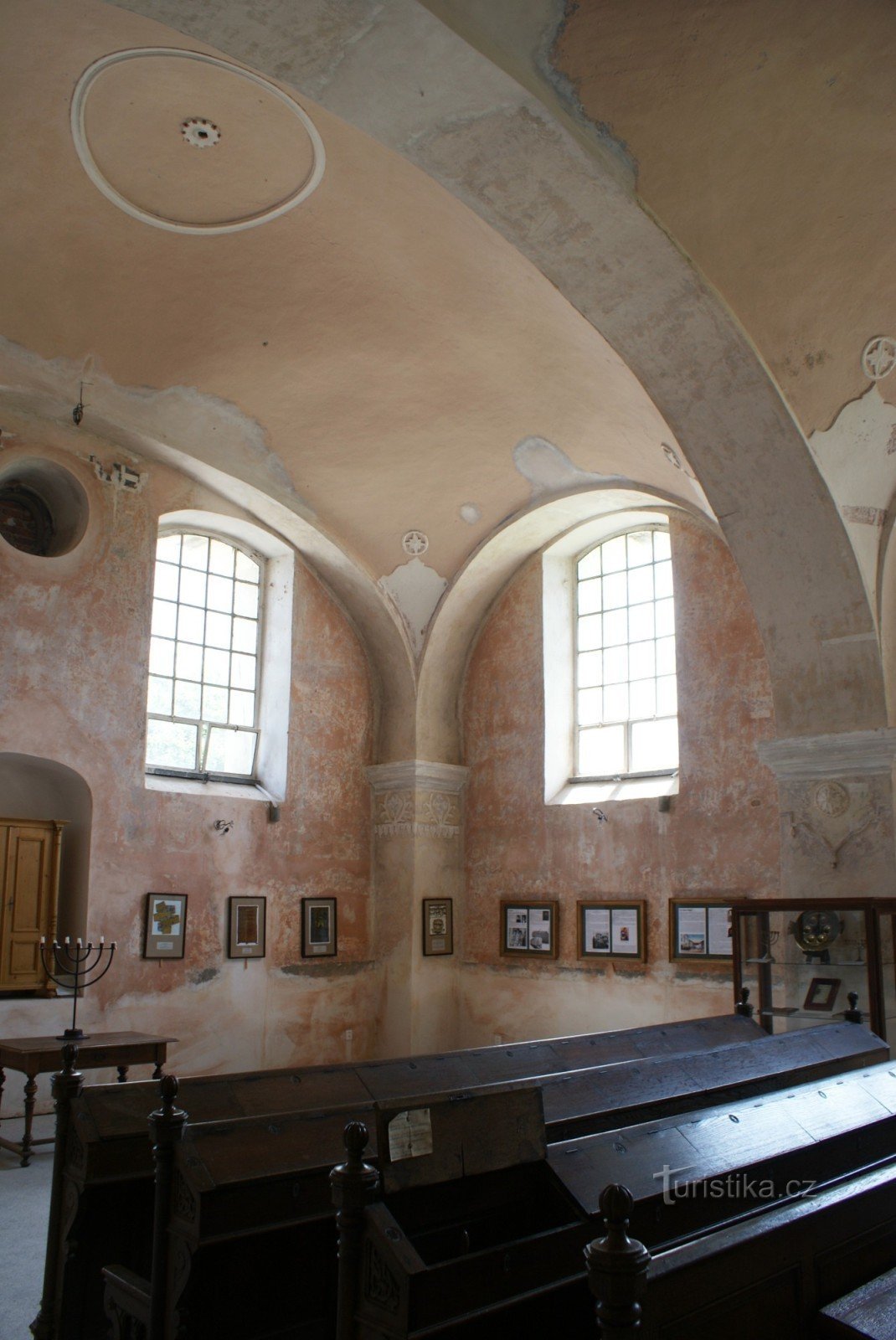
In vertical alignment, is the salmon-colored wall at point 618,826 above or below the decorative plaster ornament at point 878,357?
below

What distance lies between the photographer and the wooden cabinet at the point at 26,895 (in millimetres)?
8750

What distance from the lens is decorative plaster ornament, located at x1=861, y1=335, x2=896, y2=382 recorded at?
6340 millimetres

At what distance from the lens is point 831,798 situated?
7281 millimetres

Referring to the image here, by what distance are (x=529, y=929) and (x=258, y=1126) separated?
24.6 ft

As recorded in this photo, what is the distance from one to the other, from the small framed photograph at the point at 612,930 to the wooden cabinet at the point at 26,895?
502cm

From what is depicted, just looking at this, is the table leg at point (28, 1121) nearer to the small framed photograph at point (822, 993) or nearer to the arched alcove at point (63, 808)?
the arched alcove at point (63, 808)

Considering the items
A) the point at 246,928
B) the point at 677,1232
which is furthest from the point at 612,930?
the point at 677,1232

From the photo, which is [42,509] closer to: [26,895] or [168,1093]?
[26,895]

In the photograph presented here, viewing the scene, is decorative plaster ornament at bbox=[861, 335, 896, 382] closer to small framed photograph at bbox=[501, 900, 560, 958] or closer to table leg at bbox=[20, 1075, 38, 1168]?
small framed photograph at bbox=[501, 900, 560, 958]

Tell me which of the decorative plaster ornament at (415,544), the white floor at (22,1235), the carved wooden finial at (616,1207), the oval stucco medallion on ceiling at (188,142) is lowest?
the white floor at (22,1235)

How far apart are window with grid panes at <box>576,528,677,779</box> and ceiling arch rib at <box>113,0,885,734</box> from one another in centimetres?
326

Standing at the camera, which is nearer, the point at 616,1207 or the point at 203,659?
the point at 616,1207

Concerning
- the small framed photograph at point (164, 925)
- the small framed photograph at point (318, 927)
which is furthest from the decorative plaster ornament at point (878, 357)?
the small framed photograph at point (318, 927)

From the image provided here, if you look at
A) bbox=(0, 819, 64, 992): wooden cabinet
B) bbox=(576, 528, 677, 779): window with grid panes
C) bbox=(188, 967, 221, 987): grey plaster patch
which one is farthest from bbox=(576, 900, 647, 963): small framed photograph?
bbox=(0, 819, 64, 992): wooden cabinet
